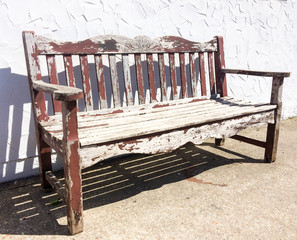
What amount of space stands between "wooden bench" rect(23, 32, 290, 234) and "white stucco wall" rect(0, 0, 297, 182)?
0.24 meters

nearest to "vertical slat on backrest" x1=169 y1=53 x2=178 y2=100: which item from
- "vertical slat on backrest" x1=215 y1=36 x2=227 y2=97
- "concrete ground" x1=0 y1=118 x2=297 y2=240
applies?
"vertical slat on backrest" x1=215 y1=36 x2=227 y2=97

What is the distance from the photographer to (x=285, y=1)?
3736mm

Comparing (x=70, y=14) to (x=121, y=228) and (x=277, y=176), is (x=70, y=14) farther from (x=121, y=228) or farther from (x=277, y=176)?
(x=277, y=176)

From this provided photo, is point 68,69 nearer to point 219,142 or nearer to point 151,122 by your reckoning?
point 151,122

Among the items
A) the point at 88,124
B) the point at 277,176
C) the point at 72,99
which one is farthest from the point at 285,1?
the point at 72,99

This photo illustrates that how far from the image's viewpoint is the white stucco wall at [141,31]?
7.18ft

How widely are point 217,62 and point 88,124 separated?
151 centimetres

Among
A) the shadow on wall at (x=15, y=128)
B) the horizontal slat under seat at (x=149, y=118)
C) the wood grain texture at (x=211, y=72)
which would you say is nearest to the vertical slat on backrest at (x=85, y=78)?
the horizontal slat under seat at (x=149, y=118)

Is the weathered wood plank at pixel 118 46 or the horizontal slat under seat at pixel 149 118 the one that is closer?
the horizontal slat under seat at pixel 149 118

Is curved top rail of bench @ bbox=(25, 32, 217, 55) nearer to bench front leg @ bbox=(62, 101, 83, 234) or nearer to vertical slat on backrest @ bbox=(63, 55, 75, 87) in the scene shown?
vertical slat on backrest @ bbox=(63, 55, 75, 87)

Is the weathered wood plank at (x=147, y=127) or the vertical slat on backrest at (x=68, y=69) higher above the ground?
the vertical slat on backrest at (x=68, y=69)

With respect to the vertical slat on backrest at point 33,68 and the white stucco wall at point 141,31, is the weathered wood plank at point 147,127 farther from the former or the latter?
the white stucco wall at point 141,31

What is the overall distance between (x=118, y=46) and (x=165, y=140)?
35.8 inches

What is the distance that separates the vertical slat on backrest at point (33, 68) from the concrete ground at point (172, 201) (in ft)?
2.04
